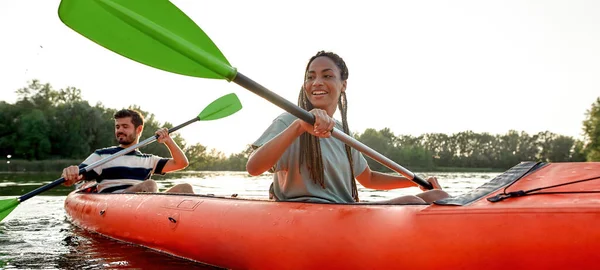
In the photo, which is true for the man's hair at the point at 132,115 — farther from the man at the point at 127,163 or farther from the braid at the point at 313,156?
the braid at the point at 313,156

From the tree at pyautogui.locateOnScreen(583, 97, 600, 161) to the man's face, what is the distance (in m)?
38.0

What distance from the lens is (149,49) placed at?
2334 millimetres

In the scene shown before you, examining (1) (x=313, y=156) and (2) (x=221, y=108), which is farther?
(2) (x=221, y=108)

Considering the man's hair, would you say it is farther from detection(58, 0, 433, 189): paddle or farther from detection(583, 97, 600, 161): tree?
detection(583, 97, 600, 161): tree

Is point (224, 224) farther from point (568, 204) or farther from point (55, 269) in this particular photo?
point (568, 204)

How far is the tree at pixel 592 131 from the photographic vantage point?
3600 cm

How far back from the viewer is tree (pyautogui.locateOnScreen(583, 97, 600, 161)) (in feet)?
118

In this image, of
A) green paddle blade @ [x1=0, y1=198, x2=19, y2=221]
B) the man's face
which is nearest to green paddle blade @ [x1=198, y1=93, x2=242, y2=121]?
the man's face

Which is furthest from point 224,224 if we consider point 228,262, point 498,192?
point 498,192

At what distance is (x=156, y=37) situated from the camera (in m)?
2.20

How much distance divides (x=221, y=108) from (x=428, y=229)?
3904 millimetres

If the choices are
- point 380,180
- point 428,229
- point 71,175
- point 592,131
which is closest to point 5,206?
point 71,175

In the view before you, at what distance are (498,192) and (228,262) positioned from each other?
59.2 inches

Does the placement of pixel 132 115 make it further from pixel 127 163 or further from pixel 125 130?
pixel 127 163
